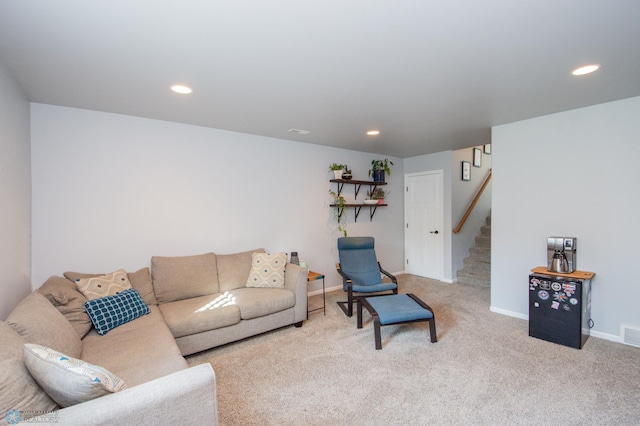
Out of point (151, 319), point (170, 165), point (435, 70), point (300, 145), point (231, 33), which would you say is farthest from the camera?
point (300, 145)

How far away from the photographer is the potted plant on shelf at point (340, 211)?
15.8 ft

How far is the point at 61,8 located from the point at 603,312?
488cm

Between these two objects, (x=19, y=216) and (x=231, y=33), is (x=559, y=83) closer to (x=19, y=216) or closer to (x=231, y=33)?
(x=231, y=33)

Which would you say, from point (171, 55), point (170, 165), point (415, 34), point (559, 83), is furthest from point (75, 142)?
point (559, 83)

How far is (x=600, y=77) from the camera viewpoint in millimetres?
2328

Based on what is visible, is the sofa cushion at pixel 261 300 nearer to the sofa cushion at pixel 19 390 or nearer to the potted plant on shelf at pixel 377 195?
the sofa cushion at pixel 19 390

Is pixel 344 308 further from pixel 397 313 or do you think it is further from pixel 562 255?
pixel 562 255

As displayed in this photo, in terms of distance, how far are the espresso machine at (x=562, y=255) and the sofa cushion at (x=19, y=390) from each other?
159 inches

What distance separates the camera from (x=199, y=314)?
8.88 feet

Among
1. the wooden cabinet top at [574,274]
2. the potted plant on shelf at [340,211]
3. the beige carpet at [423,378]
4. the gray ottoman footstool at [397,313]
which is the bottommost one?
the beige carpet at [423,378]

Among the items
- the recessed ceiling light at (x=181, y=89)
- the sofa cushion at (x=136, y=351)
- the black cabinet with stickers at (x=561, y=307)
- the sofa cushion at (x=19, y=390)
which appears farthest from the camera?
the black cabinet with stickers at (x=561, y=307)

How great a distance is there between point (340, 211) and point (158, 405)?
3953 millimetres

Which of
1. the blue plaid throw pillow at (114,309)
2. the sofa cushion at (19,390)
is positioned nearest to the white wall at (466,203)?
the blue plaid throw pillow at (114,309)

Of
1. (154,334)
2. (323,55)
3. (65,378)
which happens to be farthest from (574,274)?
(65,378)
